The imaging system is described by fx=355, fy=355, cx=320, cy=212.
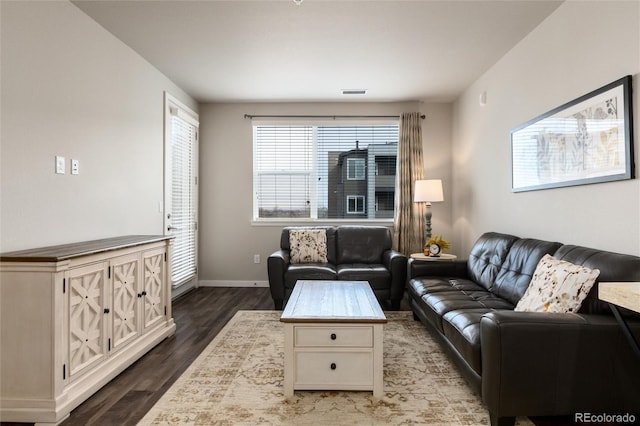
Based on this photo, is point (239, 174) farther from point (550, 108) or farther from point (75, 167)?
point (550, 108)

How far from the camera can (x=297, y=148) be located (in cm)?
516

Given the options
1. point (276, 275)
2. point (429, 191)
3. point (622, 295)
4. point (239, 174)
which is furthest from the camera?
point (239, 174)

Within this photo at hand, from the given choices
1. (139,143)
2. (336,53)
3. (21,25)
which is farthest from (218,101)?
(21,25)

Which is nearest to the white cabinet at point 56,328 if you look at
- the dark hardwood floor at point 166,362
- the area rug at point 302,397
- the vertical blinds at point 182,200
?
the dark hardwood floor at point 166,362

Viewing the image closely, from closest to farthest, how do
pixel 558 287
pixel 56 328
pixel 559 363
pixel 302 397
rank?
pixel 559 363
pixel 56 328
pixel 558 287
pixel 302 397

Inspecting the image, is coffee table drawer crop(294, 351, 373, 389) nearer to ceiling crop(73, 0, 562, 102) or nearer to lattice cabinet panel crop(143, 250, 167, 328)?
lattice cabinet panel crop(143, 250, 167, 328)

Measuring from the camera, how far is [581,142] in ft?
7.95

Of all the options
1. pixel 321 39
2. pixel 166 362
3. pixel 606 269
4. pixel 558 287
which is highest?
pixel 321 39

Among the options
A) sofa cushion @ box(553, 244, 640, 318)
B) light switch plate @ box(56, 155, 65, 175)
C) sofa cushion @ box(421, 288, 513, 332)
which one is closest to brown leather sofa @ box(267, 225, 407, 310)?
sofa cushion @ box(421, 288, 513, 332)

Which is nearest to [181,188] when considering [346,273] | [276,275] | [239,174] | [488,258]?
[239,174]

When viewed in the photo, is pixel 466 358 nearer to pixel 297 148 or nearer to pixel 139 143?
pixel 139 143

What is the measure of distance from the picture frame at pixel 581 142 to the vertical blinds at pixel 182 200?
372cm

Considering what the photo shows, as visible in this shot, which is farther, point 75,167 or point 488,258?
point 488,258

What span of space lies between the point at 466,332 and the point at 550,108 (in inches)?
76.3
